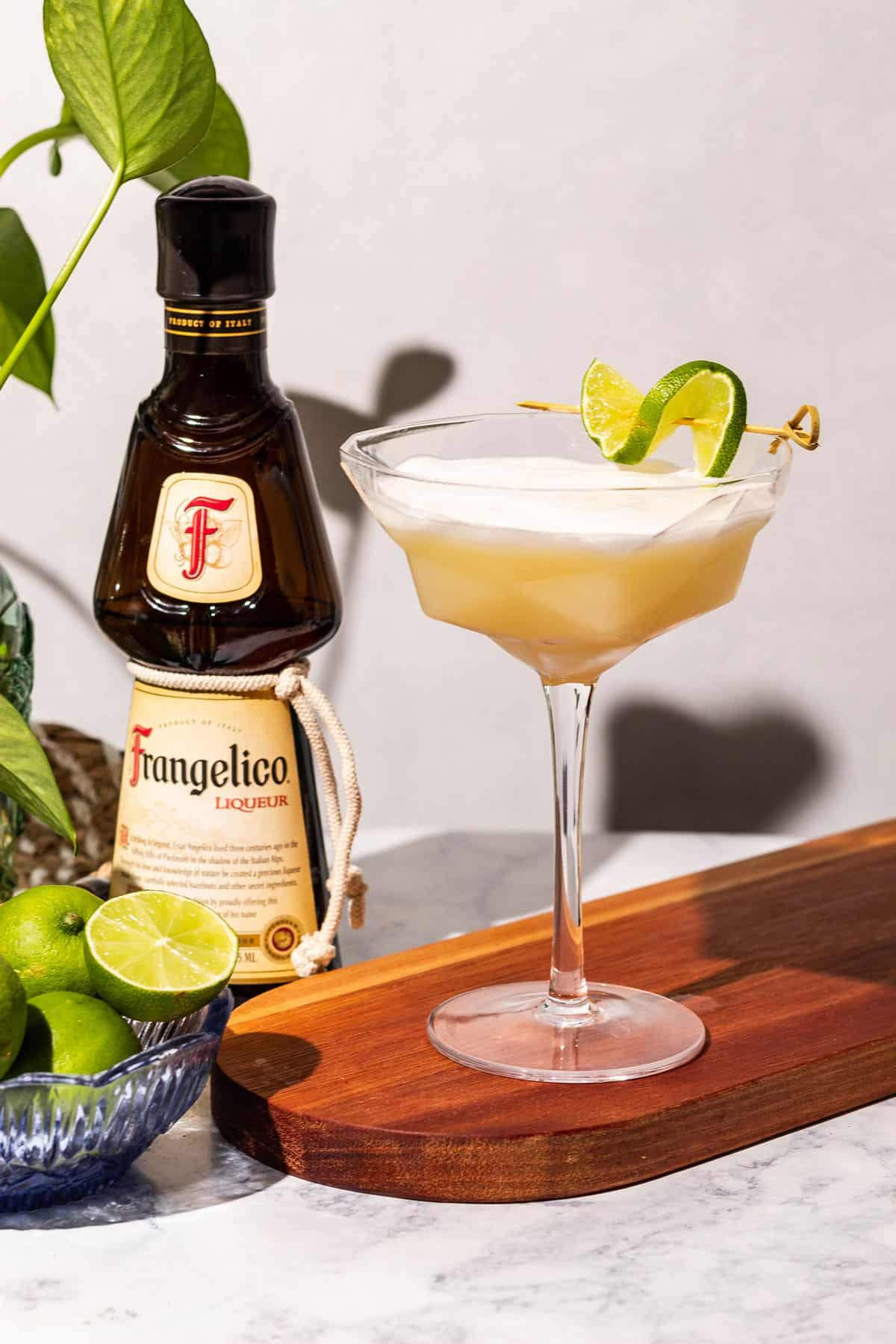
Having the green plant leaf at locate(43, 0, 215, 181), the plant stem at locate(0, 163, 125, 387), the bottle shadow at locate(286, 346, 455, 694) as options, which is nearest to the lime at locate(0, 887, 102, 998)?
the plant stem at locate(0, 163, 125, 387)

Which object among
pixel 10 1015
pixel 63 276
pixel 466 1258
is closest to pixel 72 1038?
pixel 10 1015

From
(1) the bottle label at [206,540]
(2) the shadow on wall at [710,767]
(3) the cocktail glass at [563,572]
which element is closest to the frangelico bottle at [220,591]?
(1) the bottle label at [206,540]

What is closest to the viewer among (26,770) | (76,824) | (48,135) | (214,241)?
(26,770)

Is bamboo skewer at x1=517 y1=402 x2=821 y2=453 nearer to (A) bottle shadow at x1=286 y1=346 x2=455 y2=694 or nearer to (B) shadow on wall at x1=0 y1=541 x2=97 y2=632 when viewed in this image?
(A) bottle shadow at x1=286 y1=346 x2=455 y2=694

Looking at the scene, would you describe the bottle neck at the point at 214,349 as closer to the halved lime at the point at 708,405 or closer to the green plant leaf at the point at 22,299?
the green plant leaf at the point at 22,299

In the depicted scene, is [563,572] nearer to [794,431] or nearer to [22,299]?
[794,431]

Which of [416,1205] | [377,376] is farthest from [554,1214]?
[377,376]
